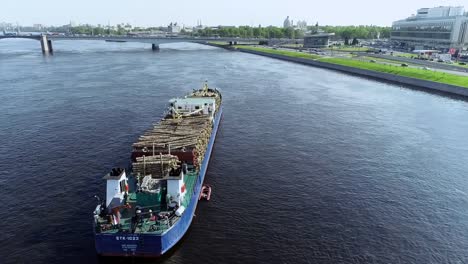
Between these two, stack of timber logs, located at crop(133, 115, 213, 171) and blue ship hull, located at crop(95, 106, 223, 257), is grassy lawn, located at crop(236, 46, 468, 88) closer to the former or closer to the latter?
stack of timber logs, located at crop(133, 115, 213, 171)

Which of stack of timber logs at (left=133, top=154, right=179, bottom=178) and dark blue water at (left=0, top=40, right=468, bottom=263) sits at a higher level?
stack of timber logs at (left=133, top=154, right=179, bottom=178)

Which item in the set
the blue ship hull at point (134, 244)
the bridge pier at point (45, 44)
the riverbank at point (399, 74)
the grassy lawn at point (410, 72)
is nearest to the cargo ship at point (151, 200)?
the blue ship hull at point (134, 244)

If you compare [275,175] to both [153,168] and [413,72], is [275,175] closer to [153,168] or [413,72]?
[153,168]

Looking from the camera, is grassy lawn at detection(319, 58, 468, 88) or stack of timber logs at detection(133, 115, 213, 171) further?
grassy lawn at detection(319, 58, 468, 88)

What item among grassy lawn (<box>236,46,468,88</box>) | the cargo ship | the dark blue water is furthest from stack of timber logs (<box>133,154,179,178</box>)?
grassy lawn (<box>236,46,468,88</box>)

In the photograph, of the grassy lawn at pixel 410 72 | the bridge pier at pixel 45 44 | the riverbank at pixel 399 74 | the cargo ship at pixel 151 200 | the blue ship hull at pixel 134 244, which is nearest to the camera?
the blue ship hull at pixel 134 244

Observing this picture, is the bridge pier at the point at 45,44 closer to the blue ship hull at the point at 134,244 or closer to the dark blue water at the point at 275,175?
the dark blue water at the point at 275,175
